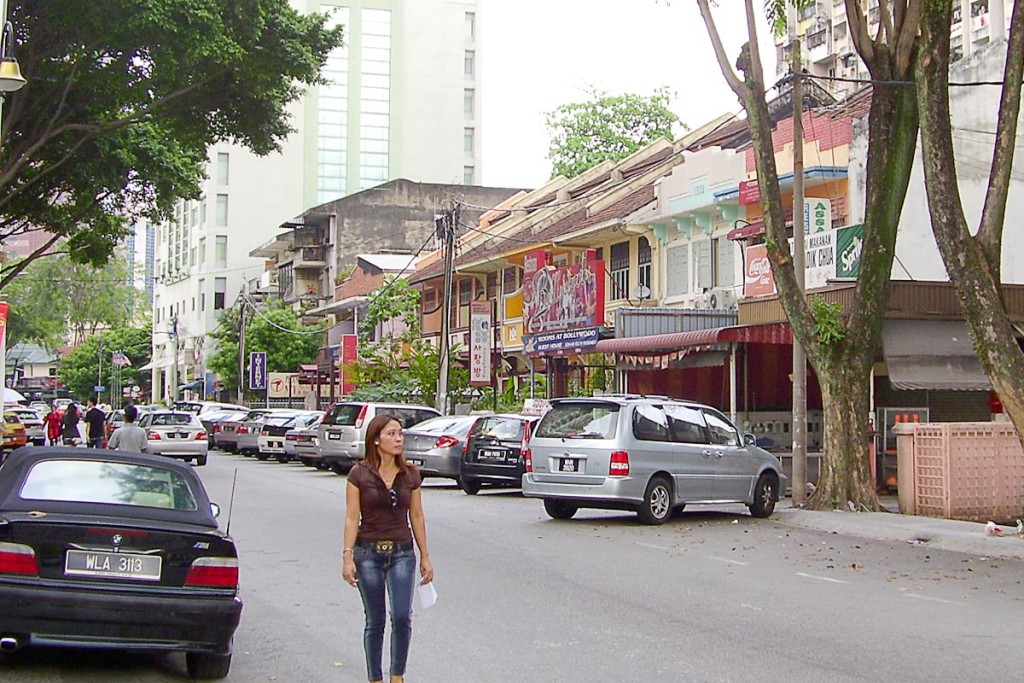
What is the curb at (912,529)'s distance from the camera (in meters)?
15.3

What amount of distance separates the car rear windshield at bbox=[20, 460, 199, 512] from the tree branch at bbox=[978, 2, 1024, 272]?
10805mm

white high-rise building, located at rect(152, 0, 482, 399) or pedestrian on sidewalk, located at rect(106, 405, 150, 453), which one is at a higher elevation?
white high-rise building, located at rect(152, 0, 482, 399)

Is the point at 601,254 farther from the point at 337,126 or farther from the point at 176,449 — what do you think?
the point at 337,126

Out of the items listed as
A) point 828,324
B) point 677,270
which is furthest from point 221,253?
point 828,324

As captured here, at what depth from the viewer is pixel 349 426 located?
28578 mm


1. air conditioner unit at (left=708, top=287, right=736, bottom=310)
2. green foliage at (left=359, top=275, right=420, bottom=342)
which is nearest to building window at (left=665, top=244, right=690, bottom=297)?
air conditioner unit at (left=708, top=287, right=736, bottom=310)

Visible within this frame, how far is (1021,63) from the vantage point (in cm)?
1498

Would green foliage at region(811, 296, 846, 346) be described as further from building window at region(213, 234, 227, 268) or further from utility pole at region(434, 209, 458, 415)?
building window at region(213, 234, 227, 268)

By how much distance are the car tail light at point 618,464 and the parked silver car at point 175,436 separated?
1837 centimetres

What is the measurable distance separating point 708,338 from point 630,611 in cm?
1345

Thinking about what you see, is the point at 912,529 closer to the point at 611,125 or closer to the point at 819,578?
the point at 819,578

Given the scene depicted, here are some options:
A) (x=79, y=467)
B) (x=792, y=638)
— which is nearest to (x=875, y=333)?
(x=792, y=638)

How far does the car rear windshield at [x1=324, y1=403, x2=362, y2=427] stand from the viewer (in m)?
28.7

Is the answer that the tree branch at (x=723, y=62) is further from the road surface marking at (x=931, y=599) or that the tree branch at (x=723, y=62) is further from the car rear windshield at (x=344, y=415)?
the car rear windshield at (x=344, y=415)
